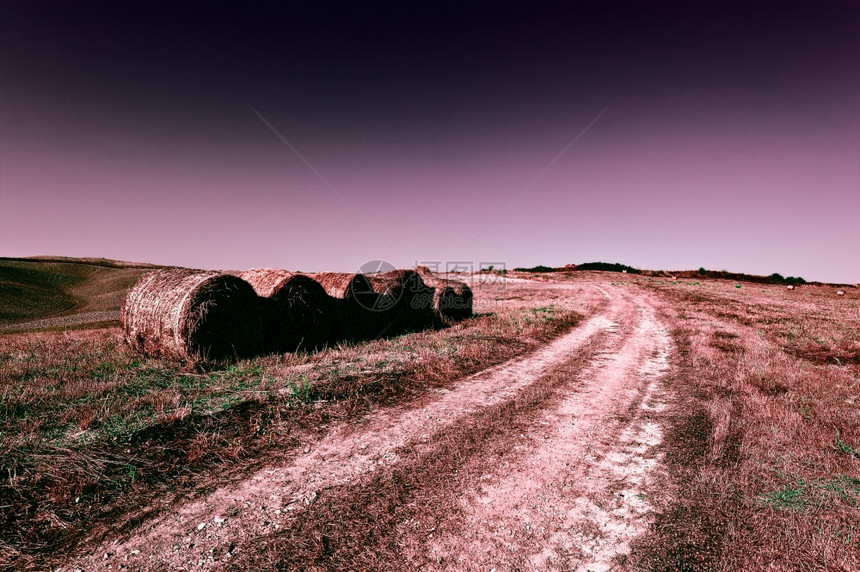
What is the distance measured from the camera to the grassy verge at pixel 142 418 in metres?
4.05

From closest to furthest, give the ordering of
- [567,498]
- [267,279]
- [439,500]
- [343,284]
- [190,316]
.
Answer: [439,500] → [567,498] → [190,316] → [267,279] → [343,284]

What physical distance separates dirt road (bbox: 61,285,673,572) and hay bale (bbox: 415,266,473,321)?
12.8 m

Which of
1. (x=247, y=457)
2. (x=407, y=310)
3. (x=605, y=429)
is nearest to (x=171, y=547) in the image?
(x=247, y=457)

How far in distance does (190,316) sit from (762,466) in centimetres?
A: 1289

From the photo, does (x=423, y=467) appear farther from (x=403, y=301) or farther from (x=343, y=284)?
(x=403, y=301)

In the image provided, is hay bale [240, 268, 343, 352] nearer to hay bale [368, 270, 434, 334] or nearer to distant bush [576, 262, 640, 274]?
hay bale [368, 270, 434, 334]

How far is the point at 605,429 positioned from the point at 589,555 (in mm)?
3390

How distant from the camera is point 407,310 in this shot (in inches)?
742

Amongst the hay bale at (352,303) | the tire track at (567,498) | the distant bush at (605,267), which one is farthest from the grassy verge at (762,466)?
the distant bush at (605,267)

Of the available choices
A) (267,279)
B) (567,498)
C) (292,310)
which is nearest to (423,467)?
(567,498)

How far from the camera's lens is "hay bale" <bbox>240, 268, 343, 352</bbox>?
1323 centimetres

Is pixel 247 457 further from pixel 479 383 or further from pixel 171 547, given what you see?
pixel 479 383

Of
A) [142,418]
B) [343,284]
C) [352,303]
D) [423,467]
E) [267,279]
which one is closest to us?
[423,467]

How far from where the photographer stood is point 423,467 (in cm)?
517
